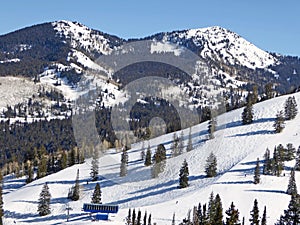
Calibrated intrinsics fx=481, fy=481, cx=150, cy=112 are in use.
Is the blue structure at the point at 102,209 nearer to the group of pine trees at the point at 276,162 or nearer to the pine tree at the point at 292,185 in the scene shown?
the pine tree at the point at 292,185

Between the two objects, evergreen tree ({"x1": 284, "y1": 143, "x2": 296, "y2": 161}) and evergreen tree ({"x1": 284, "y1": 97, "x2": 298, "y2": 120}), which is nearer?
evergreen tree ({"x1": 284, "y1": 143, "x2": 296, "y2": 161})

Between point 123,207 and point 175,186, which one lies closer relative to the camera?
point 123,207

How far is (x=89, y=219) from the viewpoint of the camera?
318 feet

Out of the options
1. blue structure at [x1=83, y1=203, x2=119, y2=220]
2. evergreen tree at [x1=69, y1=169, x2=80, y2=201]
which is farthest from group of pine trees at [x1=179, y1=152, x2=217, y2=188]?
evergreen tree at [x1=69, y1=169, x2=80, y2=201]

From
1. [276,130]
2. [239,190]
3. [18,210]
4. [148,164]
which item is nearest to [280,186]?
[239,190]

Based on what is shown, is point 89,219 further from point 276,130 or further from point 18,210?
point 276,130

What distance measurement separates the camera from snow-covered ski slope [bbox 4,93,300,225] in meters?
101

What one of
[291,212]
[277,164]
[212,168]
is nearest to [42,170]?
[212,168]

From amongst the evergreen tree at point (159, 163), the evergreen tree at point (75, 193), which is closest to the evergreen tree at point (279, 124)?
the evergreen tree at point (159, 163)

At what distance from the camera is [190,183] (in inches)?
4764

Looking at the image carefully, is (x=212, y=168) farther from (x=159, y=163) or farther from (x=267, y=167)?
(x=159, y=163)

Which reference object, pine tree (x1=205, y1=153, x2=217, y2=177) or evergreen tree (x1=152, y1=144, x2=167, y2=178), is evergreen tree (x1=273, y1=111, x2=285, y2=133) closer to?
pine tree (x1=205, y1=153, x2=217, y2=177)

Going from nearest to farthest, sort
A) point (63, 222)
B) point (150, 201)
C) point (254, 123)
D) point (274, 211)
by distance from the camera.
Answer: point (274, 211) < point (63, 222) < point (150, 201) < point (254, 123)

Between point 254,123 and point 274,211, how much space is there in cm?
6499
